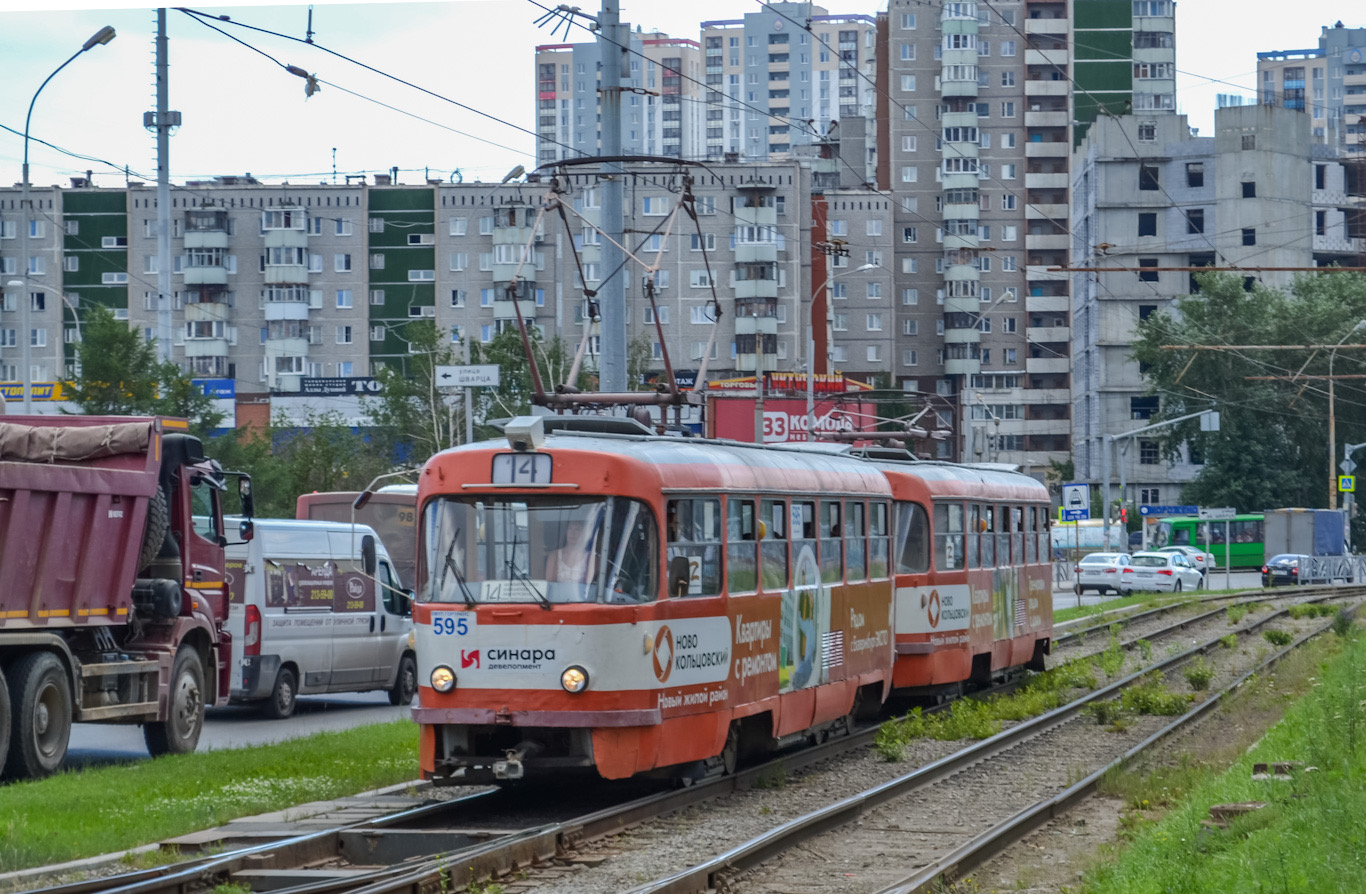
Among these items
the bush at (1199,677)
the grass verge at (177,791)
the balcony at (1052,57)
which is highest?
the balcony at (1052,57)

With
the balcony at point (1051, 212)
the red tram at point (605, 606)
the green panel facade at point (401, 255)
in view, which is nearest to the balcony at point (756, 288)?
the green panel facade at point (401, 255)

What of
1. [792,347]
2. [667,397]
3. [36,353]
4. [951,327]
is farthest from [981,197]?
[667,397]

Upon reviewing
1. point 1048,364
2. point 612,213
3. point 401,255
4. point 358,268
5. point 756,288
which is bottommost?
point 612,213

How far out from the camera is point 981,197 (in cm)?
11931

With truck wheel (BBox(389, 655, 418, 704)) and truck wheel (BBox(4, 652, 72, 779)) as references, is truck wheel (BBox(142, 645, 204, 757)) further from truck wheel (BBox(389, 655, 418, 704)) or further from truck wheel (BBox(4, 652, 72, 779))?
truck wheel (BBox(389, 655, 418, 704))

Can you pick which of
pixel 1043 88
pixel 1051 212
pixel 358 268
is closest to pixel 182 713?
pixel 358 268

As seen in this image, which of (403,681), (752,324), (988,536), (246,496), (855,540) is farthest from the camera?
(752,324)

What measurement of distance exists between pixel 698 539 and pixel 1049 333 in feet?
353

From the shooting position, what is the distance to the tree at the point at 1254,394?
3088 inches

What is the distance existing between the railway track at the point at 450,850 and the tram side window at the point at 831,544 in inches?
99.7

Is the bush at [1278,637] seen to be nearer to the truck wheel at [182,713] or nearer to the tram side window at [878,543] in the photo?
the tram side window at [878,543]

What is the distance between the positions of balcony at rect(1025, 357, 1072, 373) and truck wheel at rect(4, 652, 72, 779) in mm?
107372

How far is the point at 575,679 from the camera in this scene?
40.5 ft

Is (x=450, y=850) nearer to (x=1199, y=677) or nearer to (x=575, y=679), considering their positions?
(x=575, y=679)
